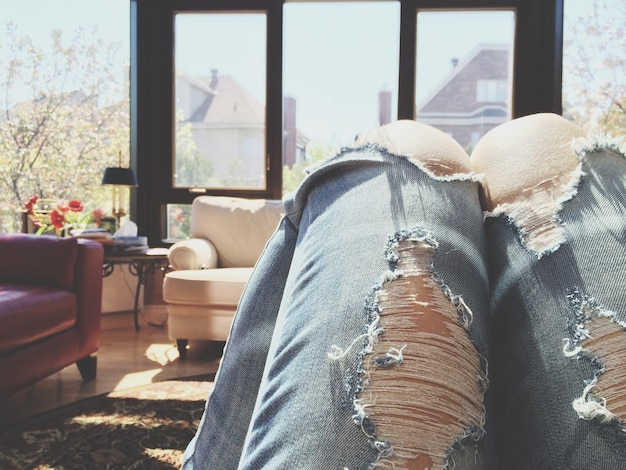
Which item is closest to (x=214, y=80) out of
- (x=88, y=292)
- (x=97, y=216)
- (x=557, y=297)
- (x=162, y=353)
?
(x=97, y=216)

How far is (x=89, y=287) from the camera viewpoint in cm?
271

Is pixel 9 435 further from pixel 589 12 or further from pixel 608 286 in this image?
pixel 589 12

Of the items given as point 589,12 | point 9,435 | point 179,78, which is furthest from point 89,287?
point 589,12

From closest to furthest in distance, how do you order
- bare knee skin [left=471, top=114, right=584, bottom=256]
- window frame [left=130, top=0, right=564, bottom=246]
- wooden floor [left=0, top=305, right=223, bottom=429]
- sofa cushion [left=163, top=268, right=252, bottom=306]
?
bare knee skin [left=471, top=114, right=584, bottom=256], wooden floor [left=0, top=305, right=223, bottom=429], sofa cushion [left=163, top=268, right=252, bottom=306], window frame [left=130, top=0, right=564, bottom=246]

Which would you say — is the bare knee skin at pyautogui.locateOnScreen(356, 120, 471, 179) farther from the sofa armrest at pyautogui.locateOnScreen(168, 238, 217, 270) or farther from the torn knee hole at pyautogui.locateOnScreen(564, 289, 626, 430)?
the sofa armrest at pyautogui.locateOnScreen(168, 238, 217, 270)

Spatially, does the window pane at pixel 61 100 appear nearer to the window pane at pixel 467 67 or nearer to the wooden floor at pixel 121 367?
the wooden floor at pixel 121 367

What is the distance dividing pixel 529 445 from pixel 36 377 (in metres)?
2.31

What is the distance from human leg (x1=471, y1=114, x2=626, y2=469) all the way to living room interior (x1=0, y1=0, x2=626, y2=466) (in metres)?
3.78

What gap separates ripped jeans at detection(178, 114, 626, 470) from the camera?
16.3 inches

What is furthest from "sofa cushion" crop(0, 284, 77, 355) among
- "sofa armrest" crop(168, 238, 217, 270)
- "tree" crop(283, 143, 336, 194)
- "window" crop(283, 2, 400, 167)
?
"window" crop(283, 2, 400, 167)

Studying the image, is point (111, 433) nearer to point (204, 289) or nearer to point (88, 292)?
point (88, 292)

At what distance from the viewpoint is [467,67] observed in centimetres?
446

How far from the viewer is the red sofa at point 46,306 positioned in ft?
7.06

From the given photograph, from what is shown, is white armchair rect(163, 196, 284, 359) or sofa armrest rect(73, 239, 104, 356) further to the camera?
white armchair rect(163, 196, 284, 359)
